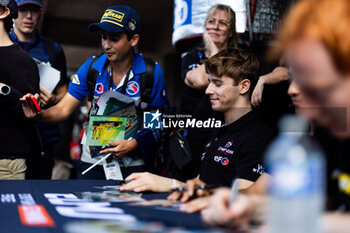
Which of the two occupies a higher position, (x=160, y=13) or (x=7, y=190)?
(x=160, y=13)

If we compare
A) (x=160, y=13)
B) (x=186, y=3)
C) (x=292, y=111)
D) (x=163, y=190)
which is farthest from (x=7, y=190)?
(x=160, y=13)

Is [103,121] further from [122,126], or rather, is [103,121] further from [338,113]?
[338,113]

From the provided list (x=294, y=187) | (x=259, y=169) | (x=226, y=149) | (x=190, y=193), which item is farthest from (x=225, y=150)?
(x=294, y=187)

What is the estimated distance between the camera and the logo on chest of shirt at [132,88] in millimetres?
2814

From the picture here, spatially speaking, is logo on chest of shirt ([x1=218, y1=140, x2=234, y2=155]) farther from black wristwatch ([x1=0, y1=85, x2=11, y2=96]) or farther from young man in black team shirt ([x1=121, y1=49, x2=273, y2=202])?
black wristwatch ([x1=0, y1=85, x2=11, y2=96])

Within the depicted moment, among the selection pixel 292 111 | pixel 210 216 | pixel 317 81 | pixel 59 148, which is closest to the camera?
pixel 317 81

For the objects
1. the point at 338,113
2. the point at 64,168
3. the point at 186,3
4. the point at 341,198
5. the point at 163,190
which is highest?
the point at 186,3

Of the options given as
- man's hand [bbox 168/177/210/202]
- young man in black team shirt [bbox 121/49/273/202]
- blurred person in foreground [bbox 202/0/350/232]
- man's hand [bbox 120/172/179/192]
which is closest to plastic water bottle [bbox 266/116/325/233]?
blurred person in foreground [bbox 202/0/350/232]

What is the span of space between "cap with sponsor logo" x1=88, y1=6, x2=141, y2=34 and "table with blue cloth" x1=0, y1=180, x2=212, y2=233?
1.24 meters

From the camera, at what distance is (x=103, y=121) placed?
2.73m

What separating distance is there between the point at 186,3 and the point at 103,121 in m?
1.13

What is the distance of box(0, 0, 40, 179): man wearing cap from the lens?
8.25 ft

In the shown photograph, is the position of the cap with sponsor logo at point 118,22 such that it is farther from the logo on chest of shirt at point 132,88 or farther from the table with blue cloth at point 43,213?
the table with blue cloth at point 43,213

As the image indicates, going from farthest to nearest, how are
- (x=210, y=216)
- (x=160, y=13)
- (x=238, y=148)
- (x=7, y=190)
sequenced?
(x=160, y=13) < (x=238, y=148) < (x=7, y=190) < (x=210, y=216)
